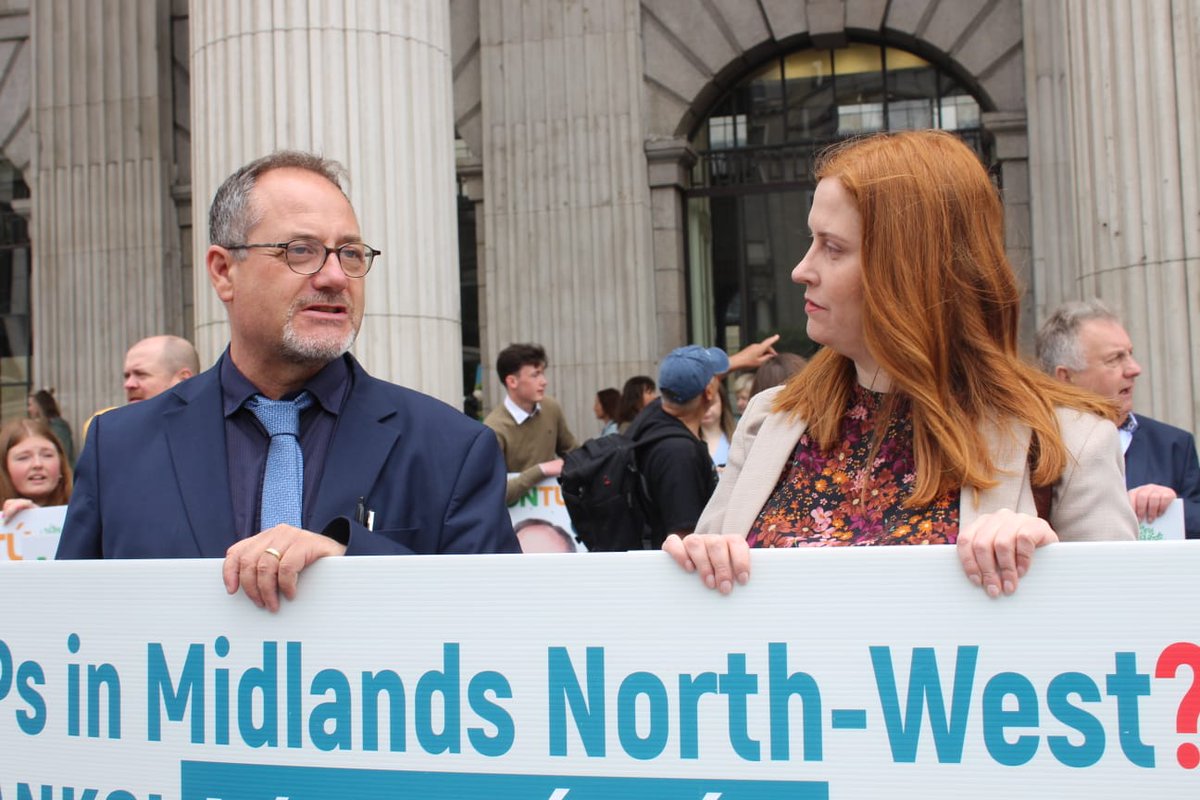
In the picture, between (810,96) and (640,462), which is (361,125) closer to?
(640,462)

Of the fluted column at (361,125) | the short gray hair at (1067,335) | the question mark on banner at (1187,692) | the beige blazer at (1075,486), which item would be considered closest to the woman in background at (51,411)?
the fluted column at (361,125)

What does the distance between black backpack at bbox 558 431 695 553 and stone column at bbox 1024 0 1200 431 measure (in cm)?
264

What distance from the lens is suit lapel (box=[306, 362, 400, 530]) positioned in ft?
7.79

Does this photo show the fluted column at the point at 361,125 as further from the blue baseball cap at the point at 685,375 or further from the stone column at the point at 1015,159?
the stone column at the point at 1015,159

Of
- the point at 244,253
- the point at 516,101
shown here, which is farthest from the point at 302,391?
the point at 516,101

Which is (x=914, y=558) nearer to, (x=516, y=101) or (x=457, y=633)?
(x=457, y=633)

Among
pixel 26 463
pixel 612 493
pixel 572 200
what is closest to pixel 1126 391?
pixel 612 493

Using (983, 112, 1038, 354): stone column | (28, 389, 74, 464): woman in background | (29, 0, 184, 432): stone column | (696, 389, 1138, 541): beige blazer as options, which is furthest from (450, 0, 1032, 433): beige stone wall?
(696, 389, 1138, 541): beige blazer

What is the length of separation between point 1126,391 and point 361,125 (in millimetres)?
3608

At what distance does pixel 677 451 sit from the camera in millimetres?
5047

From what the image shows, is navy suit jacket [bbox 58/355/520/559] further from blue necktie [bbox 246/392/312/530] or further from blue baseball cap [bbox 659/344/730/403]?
blue baseball cap [bbox 659/344/730/403]

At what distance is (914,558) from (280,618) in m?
1.06

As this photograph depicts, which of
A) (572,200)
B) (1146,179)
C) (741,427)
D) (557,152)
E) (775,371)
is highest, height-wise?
(557,152)

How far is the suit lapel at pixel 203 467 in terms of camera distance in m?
2.38
